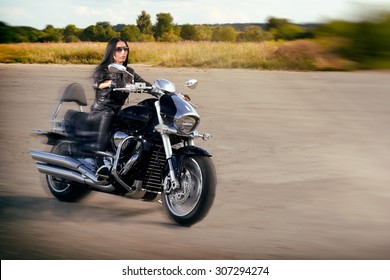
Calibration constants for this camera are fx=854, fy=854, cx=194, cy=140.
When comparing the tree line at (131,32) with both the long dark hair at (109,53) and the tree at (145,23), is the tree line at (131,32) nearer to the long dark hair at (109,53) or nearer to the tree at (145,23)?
the tree at (145,23)

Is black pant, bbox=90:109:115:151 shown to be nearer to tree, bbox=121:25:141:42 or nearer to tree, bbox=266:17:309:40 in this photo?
tree, bbox=121:25:141:42

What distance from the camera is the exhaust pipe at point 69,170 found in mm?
7520

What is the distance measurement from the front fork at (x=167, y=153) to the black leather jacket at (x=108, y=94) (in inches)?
23.7

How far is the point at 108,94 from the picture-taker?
7.57 metres

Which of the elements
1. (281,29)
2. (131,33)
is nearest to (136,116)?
(131,33)

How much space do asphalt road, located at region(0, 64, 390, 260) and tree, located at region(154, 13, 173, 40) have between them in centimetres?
176

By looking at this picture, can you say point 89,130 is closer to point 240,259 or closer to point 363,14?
point 240,259

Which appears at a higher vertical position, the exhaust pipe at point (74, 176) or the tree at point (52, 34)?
the tree at point (52, 34)

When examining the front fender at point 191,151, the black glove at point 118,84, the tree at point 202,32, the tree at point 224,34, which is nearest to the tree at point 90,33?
the black glove at point 118,84

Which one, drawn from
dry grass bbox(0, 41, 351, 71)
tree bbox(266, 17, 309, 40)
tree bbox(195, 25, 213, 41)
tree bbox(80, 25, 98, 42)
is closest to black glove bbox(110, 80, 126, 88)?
tree bbox(80, 25, 98, 42)

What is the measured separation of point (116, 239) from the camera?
6.54 m

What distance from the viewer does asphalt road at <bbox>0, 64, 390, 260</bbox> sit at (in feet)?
20.9

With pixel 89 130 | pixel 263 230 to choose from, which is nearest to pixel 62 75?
pixel 89 130

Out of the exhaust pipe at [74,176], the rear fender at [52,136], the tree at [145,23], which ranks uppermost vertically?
the tree at [145,23]
